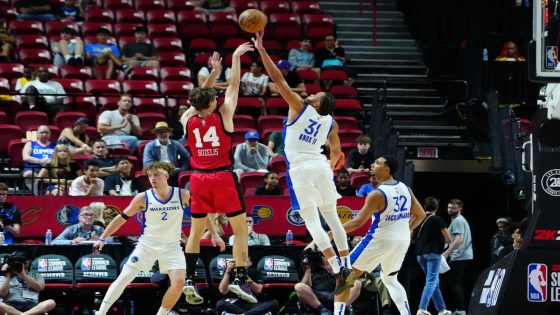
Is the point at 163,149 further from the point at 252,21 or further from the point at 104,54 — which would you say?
the point at 252,21

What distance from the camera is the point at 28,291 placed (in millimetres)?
15391

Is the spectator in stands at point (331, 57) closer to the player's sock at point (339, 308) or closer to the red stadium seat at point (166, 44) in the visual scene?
the red stadium seat at point (166, 44)

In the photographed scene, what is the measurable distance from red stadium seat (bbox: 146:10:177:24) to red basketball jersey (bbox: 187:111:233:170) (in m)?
11.8

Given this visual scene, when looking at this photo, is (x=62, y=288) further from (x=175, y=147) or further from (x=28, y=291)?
(x=175, y=147)

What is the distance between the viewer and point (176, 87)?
2141 centimetres

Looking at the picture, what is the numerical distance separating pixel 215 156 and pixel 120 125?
7268 millimetres

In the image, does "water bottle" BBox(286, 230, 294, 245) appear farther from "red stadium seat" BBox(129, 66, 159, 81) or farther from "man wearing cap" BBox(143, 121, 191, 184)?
"red stadium seat" BBox(129, 66, 159, 81)

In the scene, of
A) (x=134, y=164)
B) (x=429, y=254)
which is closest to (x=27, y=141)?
(x=134, y=164)

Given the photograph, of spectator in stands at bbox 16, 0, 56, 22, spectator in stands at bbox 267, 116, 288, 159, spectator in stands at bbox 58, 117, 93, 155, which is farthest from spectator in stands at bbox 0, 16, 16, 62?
spectator in stands at bbox 267, 116, 288, 159

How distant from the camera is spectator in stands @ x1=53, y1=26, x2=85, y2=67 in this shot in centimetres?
2198

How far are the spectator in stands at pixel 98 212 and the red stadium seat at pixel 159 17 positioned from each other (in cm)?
780

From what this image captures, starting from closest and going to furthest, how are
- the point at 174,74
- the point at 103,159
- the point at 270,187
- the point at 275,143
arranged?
1. the point at 270,187
2. the point at 103,159
3. the point at 275,143
4. the point at 174,74

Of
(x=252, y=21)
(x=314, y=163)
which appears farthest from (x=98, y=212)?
(x=252, y=21)

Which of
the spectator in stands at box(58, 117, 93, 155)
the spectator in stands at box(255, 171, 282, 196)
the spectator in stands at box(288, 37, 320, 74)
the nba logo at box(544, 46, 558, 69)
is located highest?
the nba logo at box(544, 46, 558, 69)
